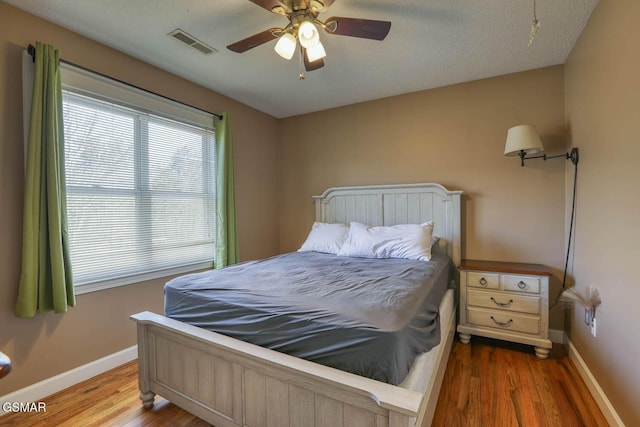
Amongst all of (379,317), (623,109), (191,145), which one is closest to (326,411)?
(379,317)

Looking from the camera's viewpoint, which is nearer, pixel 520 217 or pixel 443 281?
pixel 443 281

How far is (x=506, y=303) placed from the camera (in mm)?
2375

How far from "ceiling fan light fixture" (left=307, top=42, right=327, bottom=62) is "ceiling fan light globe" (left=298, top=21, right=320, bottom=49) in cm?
6

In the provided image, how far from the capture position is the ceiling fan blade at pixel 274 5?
142cm

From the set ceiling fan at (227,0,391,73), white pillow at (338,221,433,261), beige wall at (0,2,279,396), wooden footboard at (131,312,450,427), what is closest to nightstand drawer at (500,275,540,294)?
white pillow at (338,221,433,261)

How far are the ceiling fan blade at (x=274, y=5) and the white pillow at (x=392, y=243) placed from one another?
1882 mm

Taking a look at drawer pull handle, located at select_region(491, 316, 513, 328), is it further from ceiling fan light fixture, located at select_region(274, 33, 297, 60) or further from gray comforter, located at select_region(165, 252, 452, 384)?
ceiling fan light fixture, located at select_region(274, 33, 297, 60)

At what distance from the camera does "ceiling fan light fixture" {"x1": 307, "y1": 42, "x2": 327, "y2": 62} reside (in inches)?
65.9

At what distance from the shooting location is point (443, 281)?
2246mm

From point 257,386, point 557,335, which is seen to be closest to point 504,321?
point 557,335

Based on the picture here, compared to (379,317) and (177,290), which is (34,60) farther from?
(379,317)

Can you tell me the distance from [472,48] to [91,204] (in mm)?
Answer: 3145

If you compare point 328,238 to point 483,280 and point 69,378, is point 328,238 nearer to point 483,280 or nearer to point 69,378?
point 483,280

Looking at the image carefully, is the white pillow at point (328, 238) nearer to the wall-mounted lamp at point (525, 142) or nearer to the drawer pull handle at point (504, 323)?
the drawer pull handle at point (504, 323)
